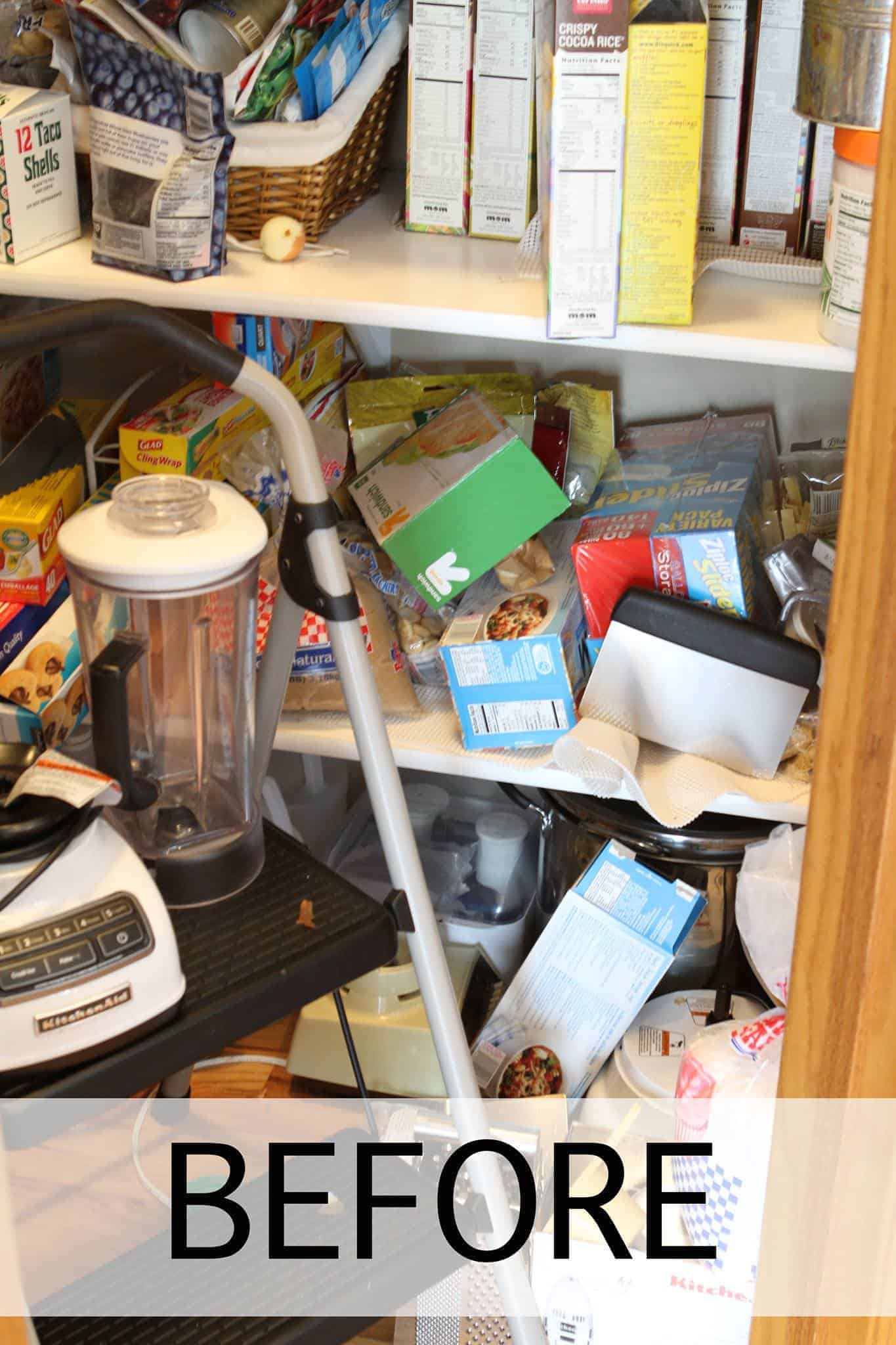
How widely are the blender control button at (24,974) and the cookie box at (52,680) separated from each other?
0.32 metres

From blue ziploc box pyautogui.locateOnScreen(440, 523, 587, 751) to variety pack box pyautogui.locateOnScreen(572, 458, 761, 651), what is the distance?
32 mm

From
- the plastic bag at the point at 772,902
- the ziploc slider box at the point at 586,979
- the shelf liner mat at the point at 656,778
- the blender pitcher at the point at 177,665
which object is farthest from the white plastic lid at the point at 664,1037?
the blender pitcher at the point at 177,665

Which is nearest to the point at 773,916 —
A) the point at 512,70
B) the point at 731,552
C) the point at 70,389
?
the point at 731,552

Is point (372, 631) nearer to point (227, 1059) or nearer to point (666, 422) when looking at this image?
point (666, 422)

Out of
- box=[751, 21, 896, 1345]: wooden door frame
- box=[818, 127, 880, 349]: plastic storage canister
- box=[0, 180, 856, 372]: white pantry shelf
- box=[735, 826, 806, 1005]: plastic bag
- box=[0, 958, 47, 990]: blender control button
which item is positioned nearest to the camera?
box=[751, 21, 896, 1345]: wooden door frame

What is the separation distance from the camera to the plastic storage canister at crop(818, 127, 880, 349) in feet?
3.22

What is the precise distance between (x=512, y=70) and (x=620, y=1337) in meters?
1.11

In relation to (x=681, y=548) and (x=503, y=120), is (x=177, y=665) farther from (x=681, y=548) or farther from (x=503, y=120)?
(x=503, y=120)

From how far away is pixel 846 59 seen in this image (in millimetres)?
945

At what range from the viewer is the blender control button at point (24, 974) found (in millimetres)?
832

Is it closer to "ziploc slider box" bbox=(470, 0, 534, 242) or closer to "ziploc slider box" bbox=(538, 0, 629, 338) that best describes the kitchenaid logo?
"ziploc slider box" bbox=(538, 0, 629, 338)

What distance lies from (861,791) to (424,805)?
110cm

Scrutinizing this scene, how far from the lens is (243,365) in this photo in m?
0.97

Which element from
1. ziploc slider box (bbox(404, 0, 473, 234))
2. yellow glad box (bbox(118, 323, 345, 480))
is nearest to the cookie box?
yellow glad box (bbox(118, 323, 345, 480))
